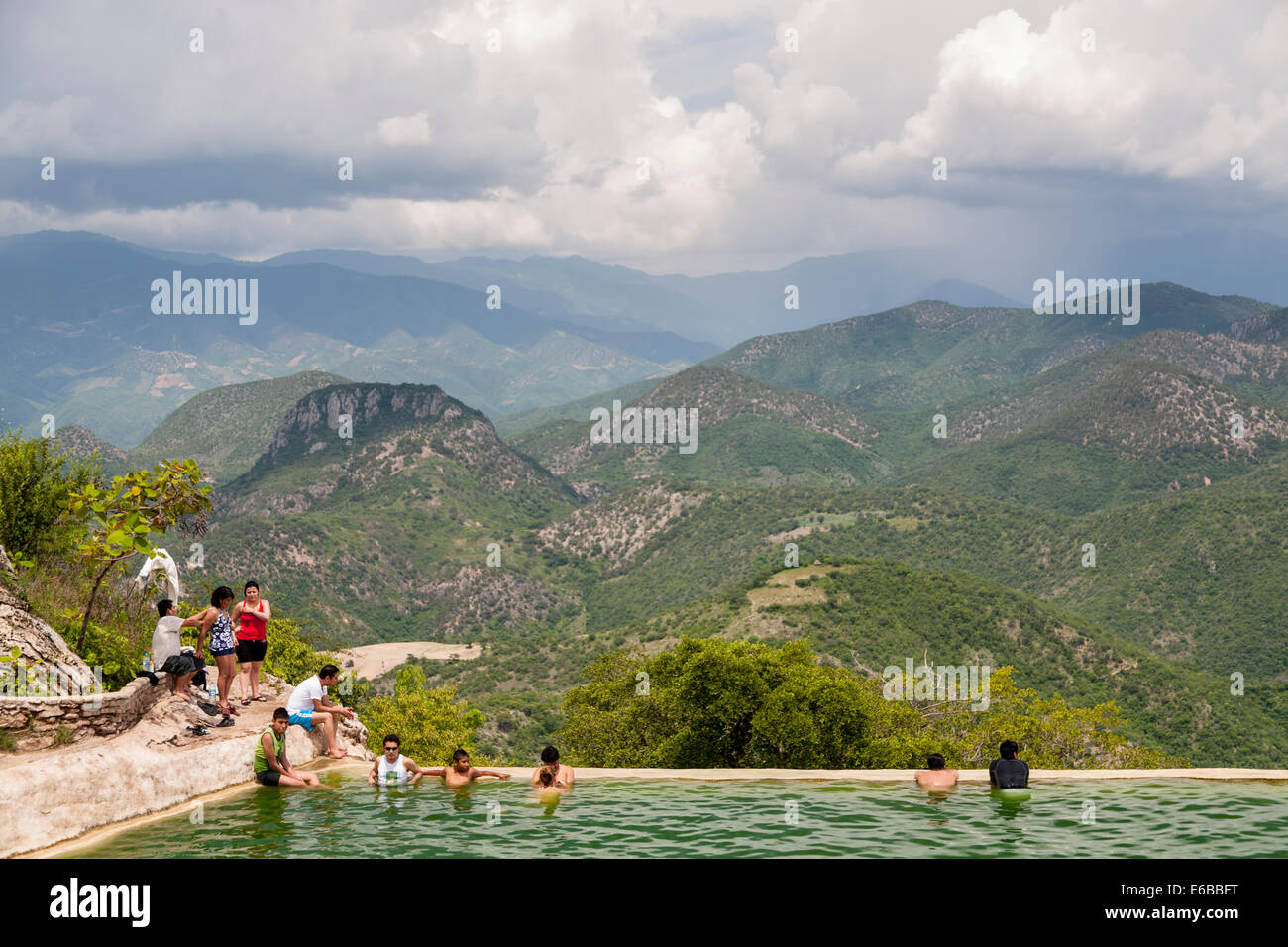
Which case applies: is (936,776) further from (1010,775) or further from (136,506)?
(136,506)

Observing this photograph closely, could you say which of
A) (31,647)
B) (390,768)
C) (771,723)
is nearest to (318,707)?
(390,768)

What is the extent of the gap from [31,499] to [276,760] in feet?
54.0

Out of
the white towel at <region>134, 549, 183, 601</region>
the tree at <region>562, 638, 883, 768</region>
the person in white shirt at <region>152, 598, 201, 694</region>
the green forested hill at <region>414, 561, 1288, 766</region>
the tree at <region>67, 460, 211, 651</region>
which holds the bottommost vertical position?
the green forested hill at <region>414, 561, 1288, 766</region>

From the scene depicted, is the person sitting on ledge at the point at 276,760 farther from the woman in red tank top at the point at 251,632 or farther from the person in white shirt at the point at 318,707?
the woman in red tank top at the point at 251,632

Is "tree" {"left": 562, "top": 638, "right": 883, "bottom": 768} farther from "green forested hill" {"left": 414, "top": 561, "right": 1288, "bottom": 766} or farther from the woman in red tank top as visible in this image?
"green forested hill" {"left": 414, "top": 561, "right": 1288, "bottom": 766}

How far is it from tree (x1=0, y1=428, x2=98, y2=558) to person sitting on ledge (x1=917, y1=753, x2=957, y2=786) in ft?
93.0

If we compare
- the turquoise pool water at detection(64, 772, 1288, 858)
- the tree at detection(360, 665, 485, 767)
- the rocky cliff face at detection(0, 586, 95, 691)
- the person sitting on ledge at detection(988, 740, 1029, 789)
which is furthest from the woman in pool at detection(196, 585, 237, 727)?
the person sitting on ledge at detection(988, 740, 1029, 789)

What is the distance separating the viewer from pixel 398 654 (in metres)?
167

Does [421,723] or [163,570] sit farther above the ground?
[163,570]

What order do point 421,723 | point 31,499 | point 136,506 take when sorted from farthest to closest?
point 421,723, point 31,499, point 136,506

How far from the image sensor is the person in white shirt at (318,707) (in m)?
25.8

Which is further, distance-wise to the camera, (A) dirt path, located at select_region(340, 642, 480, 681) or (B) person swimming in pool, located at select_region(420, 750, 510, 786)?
(A) dirt path, located at select_region(340, 642, 480, 681)

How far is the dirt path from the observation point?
15050 centimetres

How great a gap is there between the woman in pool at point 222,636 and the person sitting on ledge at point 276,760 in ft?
8.06
